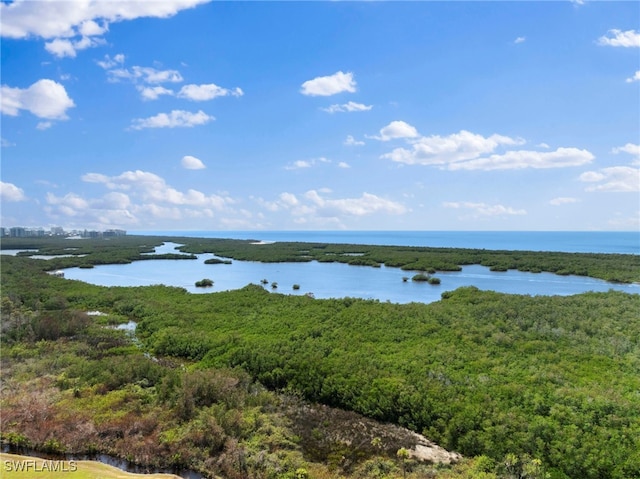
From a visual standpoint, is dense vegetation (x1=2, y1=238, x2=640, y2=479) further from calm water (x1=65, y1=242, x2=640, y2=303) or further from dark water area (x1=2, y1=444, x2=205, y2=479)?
calm water (x1=65, y1=242, x2=640, y2=303)

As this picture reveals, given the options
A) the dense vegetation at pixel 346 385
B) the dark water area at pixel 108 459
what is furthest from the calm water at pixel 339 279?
the dark water area at pixel 108 459

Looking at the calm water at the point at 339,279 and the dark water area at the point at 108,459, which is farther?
the calm water at the point at 339,279

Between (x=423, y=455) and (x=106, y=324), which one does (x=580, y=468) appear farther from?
(x=106, y=324)

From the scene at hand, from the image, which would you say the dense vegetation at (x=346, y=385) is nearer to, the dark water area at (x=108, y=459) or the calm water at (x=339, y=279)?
the dark water area at (x=108, y=459)

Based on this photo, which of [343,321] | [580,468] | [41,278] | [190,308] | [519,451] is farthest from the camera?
[41,278]

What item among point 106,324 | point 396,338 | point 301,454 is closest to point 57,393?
point 301,454

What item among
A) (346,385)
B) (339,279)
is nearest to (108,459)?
(346,385)
